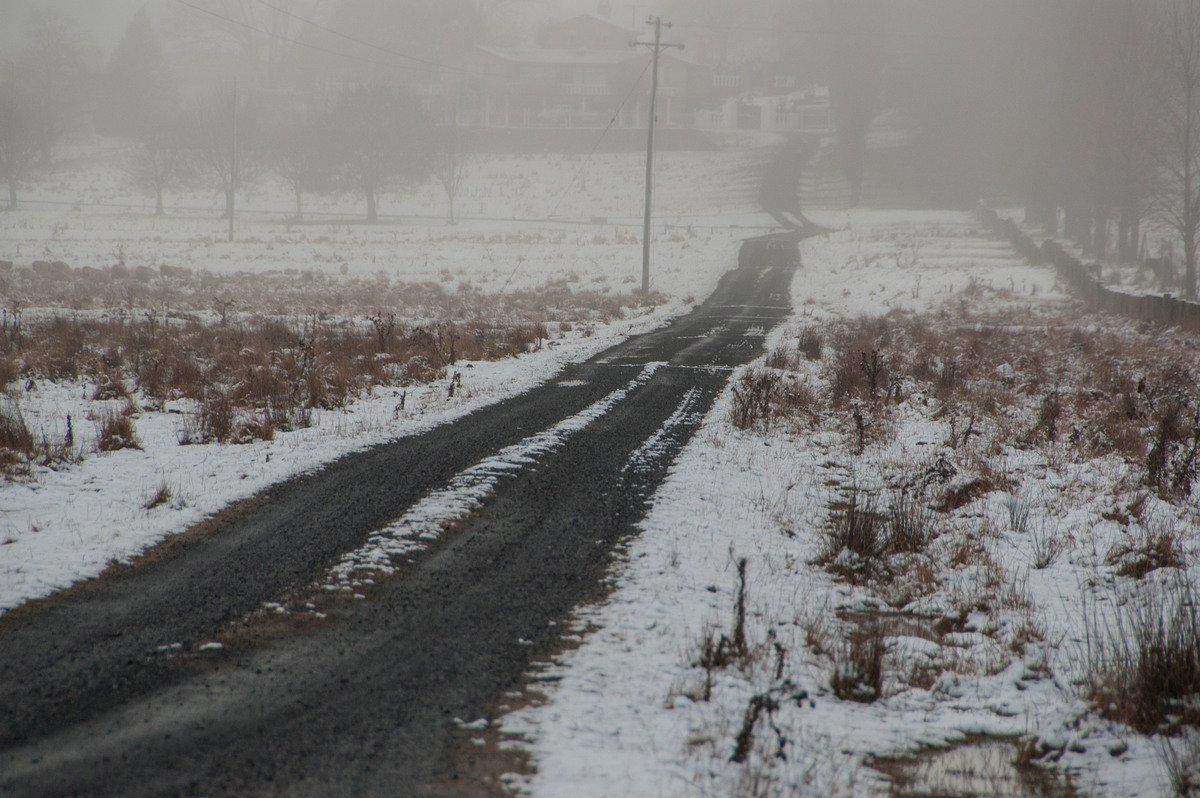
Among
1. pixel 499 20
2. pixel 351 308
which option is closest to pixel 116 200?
pixel 351 308

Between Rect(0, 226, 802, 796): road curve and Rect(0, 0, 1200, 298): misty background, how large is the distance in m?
27.9

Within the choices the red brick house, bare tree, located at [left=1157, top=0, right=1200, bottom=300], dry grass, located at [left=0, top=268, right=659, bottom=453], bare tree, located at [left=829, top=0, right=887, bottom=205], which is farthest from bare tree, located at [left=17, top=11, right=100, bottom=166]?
bare tree, located at [left=1157, top=0, right=1200, bottom=300]

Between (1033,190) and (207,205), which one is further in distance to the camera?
(207,205)

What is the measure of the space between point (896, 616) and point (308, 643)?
369 cm

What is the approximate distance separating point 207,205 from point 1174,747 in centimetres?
7113

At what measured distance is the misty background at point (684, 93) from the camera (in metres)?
33.6

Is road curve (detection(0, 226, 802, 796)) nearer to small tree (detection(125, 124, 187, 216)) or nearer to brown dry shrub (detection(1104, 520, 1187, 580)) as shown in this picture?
brown dry shrub (detection(1104, 520, 1187, 580))

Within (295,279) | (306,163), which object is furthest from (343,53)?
(295,279)

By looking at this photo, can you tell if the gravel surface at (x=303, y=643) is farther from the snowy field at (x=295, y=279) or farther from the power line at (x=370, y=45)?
the power line at (x=370, y=45)

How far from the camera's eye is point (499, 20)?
103 metres

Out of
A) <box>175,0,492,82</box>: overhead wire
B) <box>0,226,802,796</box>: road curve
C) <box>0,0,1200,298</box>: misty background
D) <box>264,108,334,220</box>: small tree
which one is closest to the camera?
<box>0,226,802,796</box>: road curve

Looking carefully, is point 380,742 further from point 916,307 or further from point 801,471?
point 916,307

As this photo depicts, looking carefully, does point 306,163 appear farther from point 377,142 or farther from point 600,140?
point 600,140

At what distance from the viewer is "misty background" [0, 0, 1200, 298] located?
33.6 m
